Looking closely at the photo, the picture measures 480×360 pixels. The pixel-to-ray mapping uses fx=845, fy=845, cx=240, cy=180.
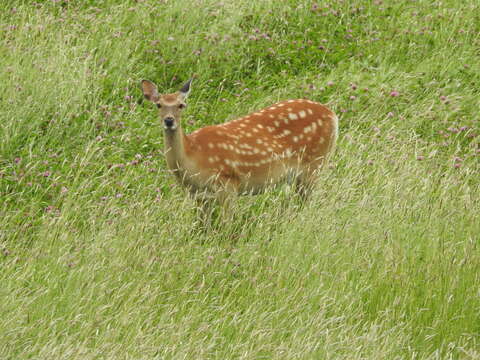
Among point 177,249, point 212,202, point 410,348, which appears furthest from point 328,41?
point 410,348

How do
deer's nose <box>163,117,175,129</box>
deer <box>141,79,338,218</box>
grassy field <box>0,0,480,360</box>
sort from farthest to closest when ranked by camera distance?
deer <box>141,79,338,218</box> → deer's nose <box>163,117,175,129</box> → grassy field <box>0,0,480,360</box>

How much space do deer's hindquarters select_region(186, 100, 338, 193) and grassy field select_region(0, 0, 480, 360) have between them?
0.71 feet

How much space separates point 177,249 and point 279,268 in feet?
2.48

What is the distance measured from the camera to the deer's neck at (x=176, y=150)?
6.87 metres

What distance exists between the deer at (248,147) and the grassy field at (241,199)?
230 millimetres

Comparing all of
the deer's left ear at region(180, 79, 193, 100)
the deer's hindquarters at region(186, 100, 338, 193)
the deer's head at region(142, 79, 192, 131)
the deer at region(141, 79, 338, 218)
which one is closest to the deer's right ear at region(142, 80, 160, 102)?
the deer at region(141, 79, 338, 218)

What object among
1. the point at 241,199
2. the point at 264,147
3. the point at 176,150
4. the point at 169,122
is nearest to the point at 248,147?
the point at 264,147

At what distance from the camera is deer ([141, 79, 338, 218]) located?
6.95m

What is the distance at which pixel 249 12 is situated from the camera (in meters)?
10.7

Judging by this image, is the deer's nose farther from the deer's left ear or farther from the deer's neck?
the deer's left ear

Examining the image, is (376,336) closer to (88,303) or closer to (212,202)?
(88,303)

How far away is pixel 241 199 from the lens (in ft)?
24.2

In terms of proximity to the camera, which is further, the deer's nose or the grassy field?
the deer's nose

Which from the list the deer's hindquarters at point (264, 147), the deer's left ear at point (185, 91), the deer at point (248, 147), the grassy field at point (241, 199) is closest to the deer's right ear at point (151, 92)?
the deer at point (248, 147)
